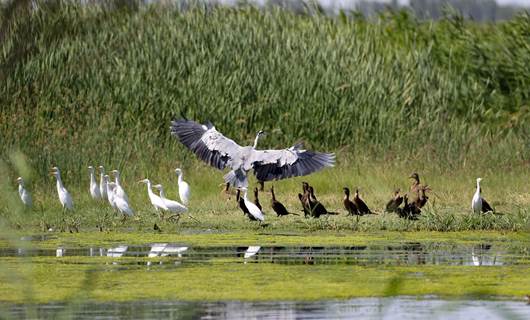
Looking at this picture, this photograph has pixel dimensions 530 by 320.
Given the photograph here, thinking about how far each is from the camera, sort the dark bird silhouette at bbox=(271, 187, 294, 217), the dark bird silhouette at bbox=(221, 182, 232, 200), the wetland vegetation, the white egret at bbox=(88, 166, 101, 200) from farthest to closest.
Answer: the white egret at bbox=(88, 166, 101, 200), the dark bird silhouette at bbox=(221, 182, 232, 200), the dark bird silhouette at bbox=(271, 187, 294, 217), the wetland vegetation

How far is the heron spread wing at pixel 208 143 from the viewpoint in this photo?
14531 mm

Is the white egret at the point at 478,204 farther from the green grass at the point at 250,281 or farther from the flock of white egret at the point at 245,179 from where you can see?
the green grass at the point at 250,281

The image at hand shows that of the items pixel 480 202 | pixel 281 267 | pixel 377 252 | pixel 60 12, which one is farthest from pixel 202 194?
pixel 60 12

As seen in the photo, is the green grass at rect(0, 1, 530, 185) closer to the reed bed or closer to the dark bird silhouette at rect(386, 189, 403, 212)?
the reed bed

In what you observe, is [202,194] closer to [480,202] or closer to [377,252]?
[480,202]

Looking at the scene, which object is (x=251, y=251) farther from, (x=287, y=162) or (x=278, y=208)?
(x=287, y=162)

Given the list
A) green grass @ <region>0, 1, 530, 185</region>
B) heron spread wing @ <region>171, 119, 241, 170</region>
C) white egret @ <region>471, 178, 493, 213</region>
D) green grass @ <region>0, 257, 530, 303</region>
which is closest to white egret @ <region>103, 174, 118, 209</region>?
heron spread wing @ <region>171, 119, 241, 170</region>

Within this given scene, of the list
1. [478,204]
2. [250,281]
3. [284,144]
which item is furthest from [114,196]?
[250,281]

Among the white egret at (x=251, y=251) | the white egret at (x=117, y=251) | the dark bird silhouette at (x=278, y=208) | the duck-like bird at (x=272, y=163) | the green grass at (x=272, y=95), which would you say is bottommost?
the white egret at (x=117, y=251)

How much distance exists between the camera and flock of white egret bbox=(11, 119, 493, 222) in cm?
1284

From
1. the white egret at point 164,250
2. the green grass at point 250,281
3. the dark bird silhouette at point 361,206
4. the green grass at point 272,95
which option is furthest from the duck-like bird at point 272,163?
the green grass at point 250,281

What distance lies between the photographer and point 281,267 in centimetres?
905

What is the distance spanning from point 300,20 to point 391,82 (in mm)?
2658

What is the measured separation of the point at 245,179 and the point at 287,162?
1.76 ft
